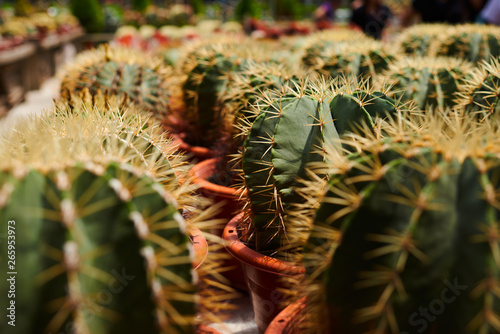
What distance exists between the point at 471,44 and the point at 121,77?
2.13 metres

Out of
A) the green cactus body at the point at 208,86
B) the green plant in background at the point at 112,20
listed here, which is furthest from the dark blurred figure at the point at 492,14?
the green plant in background at the point at 112,20

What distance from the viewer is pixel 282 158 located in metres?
1.38

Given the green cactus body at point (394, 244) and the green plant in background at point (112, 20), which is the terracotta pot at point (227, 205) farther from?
the green plant in background at point (112, 20)

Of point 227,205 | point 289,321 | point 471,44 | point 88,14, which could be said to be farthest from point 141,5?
point 289,321

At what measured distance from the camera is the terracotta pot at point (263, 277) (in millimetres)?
1378

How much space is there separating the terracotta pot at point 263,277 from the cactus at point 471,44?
1933 millimetres

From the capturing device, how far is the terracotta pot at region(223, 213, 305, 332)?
1378 millimetres

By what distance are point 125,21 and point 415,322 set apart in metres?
12.6

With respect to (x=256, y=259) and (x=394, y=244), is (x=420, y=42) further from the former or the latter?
(x=394, y=244)

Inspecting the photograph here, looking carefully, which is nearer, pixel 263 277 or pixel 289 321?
pixel 289 321

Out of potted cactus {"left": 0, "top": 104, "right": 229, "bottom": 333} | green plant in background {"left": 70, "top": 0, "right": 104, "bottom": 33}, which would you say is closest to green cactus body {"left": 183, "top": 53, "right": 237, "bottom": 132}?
potted cactus {"left": 0, "top": 104, "right": 229, "bottom": 333}

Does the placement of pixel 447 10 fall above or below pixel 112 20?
above

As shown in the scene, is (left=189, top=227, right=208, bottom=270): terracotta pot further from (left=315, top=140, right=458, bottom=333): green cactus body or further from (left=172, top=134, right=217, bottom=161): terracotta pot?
(left=172, top=134, right=217, bottom=161): terracotta pot

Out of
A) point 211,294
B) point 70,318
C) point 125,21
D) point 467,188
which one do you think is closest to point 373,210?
point 467,188
